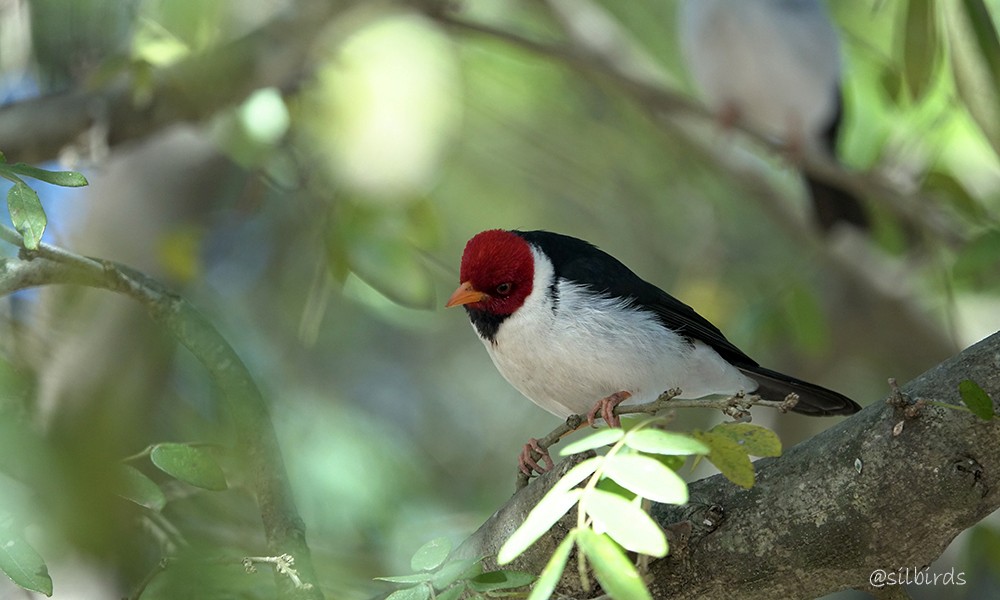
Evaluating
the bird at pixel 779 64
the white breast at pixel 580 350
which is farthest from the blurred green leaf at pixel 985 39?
the bird at pixel 779 64

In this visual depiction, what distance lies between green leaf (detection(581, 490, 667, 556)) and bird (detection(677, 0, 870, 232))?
427 centimetres

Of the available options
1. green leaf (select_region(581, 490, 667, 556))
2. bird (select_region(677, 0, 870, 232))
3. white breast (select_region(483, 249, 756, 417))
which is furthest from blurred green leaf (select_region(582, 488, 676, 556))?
bird (select_region(677, 0, 870, 232))

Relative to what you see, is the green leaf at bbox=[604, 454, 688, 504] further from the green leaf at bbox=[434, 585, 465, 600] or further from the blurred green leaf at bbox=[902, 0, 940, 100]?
the blurred green leaf at bbox=[902, 0, 940, 100]

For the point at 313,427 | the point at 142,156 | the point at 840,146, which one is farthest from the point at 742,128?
the point at 142,156

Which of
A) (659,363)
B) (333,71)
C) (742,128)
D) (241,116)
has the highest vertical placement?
(742,128)

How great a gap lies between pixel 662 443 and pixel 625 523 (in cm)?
13

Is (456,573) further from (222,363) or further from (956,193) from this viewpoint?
(956,193)

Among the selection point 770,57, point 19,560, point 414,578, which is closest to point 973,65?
point 414,578

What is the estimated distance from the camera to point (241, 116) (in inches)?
134

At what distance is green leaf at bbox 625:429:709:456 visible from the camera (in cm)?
135

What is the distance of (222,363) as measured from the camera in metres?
2.17

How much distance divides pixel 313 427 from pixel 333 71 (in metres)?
1.45

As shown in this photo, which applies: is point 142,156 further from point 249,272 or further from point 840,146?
point 840,146

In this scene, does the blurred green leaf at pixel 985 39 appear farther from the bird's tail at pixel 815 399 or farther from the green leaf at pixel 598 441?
the green leaf at pixel 598 441
